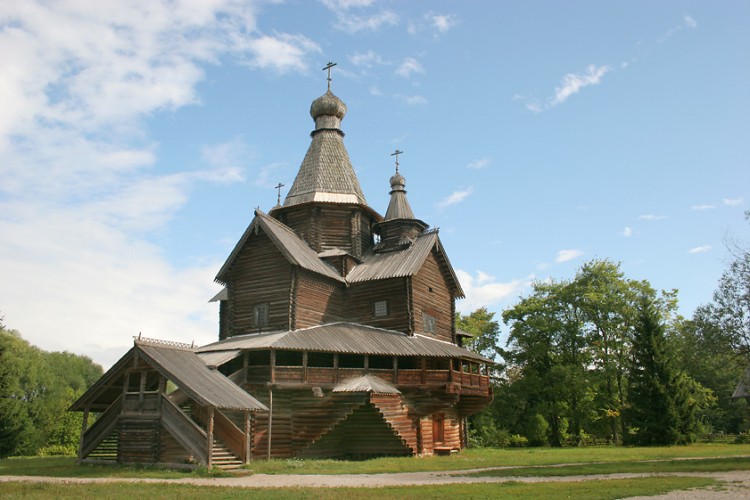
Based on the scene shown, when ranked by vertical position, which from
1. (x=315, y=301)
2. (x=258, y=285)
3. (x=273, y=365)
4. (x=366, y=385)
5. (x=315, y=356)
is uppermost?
(x=258, y=285)

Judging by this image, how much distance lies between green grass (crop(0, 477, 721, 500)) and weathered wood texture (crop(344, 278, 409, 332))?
15322 millimetres

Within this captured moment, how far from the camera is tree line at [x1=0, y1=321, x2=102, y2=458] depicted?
31578mm

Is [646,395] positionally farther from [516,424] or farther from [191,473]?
[191,473]

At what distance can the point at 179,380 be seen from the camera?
19.6 metres

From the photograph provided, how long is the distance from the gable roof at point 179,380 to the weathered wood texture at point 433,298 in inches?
452

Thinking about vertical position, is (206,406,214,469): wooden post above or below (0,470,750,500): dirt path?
above

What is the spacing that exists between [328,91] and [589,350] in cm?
2673

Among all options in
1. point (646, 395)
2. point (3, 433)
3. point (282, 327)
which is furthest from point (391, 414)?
point (3, 433)

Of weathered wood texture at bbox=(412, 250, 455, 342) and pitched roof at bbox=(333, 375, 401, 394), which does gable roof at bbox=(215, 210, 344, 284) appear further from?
pitched roof at bbox=(333, 375, 401, 394)

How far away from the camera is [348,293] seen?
31906 mm

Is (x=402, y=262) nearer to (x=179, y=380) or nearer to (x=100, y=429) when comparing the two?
(x=179, y=380)

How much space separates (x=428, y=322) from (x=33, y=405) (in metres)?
29.6

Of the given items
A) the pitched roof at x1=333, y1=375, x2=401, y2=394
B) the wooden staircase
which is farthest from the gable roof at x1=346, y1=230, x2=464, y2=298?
the wooden staircase

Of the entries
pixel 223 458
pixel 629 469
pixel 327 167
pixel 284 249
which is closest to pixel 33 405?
pixel 284 249
